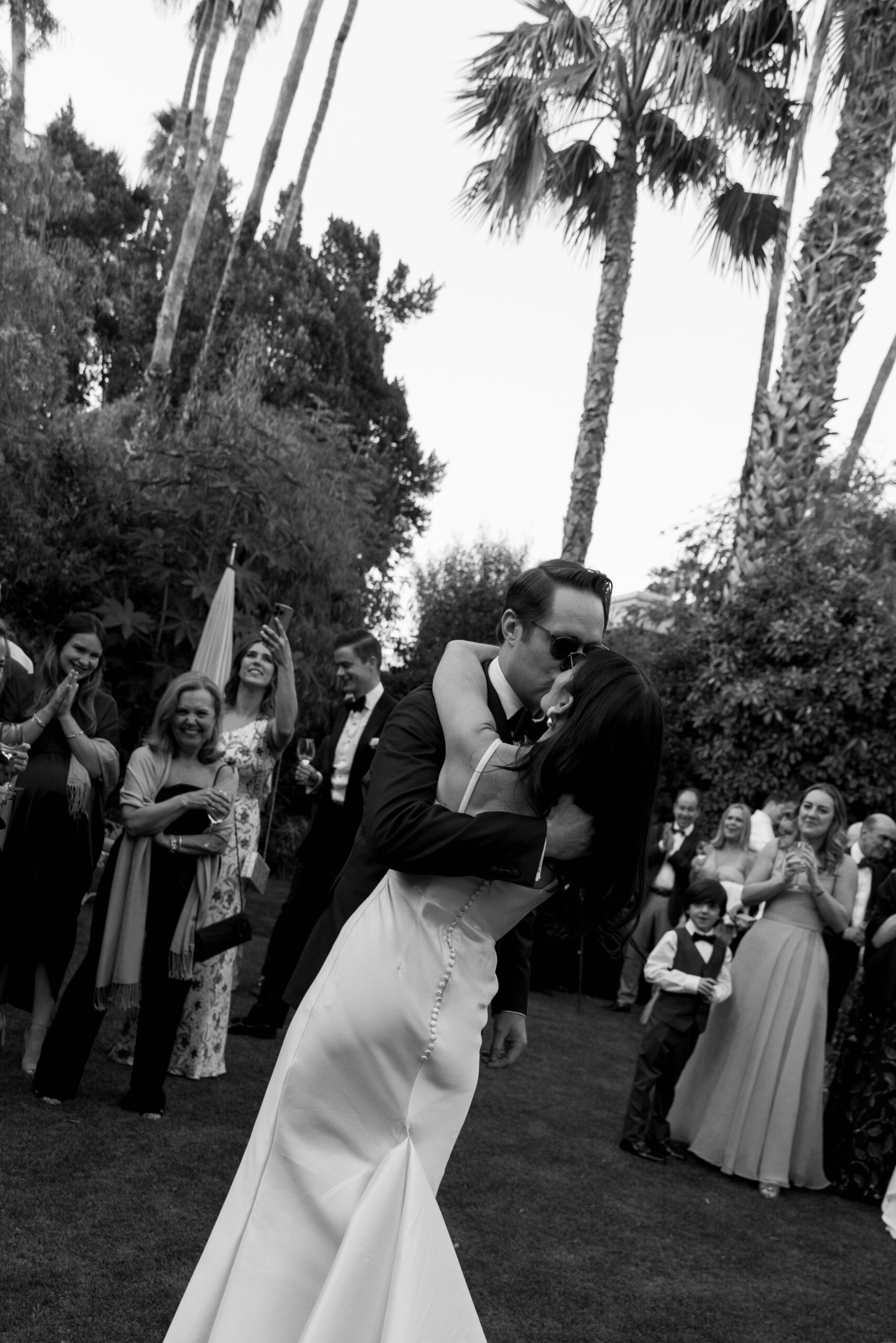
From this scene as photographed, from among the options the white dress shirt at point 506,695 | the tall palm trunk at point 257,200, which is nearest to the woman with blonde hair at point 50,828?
the white dress shirt at point 506,695

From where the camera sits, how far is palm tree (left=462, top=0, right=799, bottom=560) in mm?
12602

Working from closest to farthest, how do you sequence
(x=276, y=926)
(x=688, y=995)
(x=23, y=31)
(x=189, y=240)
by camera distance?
(x=688, y=995), (x=276, y=926), (x=23, y=31), (x=189, y=240)

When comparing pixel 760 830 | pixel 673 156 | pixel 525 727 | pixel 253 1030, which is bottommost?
pixel 253 1030

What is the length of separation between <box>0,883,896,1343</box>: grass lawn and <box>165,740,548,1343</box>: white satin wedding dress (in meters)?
1.35

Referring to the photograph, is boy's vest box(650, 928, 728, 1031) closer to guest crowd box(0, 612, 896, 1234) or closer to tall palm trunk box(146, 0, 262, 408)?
guest crowd box(0, 612, 896, 1234)

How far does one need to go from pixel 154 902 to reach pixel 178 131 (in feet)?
105

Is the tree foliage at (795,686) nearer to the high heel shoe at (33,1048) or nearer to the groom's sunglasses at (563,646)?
the high heel shoe at (33,1048)

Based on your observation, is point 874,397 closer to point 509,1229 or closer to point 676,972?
point 676,972

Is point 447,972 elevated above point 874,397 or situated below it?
below

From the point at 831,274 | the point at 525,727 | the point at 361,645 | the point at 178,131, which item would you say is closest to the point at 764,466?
the point at 831,274

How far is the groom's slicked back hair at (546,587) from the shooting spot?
255 cm

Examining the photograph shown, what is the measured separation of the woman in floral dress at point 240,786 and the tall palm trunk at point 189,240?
12.1 m

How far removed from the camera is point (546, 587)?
2.56 meters

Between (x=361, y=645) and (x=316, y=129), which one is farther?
(x=316, y=129)
